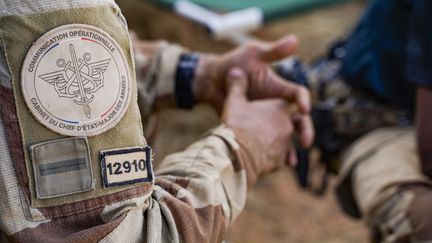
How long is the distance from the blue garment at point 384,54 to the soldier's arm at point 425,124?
0.08 m

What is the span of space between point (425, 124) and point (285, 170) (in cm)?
159

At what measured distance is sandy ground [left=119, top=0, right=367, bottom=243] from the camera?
9.38 feet

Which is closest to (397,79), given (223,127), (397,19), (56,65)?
(397,19)

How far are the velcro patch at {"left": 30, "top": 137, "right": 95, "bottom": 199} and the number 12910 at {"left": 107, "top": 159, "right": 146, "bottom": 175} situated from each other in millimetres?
28

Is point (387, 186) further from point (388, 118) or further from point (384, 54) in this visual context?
point (384, 54)

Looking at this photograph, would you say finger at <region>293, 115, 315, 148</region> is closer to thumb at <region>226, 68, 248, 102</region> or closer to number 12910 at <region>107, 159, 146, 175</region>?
thumb at <region>226, 68, 248, 102</region>

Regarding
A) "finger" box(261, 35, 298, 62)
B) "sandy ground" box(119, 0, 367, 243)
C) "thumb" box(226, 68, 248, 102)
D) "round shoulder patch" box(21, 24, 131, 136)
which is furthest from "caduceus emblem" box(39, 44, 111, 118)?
"sandy ground" box(119, 0, 367, 243)

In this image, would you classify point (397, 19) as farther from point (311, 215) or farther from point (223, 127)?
point (311, 215)

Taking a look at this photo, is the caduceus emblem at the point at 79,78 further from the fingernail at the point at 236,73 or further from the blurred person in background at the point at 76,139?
the fingernail at the point at 236,73

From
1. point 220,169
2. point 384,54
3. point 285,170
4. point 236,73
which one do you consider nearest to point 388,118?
point 384,54

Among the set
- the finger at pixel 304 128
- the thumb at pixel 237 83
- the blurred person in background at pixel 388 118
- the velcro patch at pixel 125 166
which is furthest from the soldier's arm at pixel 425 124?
the velcro patch at pixel 125 166

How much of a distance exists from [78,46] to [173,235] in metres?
0.28

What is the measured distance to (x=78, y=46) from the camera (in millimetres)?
950

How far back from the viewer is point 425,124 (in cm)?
165
